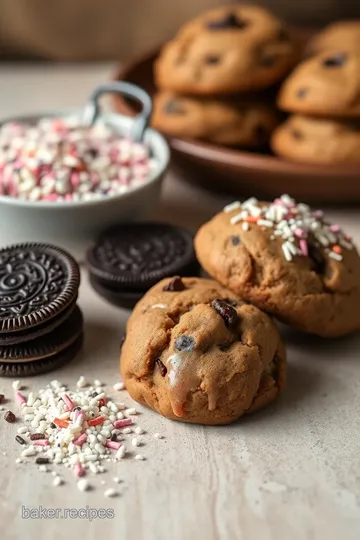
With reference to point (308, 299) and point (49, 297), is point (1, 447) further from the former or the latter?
point (308, 299)

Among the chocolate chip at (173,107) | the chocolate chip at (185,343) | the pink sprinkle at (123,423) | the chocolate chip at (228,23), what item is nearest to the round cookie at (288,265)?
the chocolate chip at (185,343)

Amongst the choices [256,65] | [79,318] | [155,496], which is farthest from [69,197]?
[155,496]

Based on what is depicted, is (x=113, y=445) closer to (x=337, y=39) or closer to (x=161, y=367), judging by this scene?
(x=161, y=367)

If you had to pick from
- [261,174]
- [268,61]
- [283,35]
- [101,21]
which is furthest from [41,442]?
[101,21]

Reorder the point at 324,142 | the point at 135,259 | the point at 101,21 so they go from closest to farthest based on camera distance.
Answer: the point at 135,259 < the point at 324,142 < the point at 101,21

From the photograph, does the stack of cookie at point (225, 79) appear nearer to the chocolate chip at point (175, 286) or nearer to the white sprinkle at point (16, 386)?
the chocolate chip at point (175, 286)

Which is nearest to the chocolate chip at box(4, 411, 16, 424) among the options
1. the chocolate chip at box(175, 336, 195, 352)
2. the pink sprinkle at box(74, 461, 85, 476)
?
the pink sprinkle at box(74, 461, 85, 476)

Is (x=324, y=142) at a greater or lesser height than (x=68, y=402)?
greater

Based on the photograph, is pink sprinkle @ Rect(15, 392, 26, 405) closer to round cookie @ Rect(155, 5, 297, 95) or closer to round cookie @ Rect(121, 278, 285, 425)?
round cookie @ Rect(121, 278, 285, 425)
